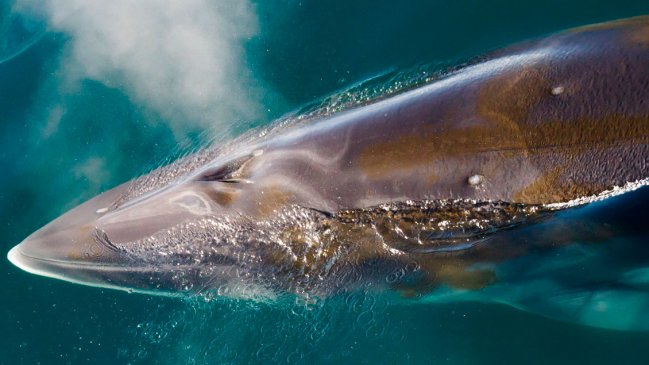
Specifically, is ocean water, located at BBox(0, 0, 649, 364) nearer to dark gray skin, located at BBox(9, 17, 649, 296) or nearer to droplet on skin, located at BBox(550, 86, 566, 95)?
dark gray skin, located at BBox(9, 17, 649, 296)

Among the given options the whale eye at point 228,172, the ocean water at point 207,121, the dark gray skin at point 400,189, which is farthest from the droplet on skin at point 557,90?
the whale eye at point 228,172

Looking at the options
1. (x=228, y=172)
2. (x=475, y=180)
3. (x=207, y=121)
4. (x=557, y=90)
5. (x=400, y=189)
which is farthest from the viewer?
(x=207, y=121)

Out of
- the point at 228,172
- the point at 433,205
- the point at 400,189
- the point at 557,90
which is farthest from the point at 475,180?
the point at 228,172

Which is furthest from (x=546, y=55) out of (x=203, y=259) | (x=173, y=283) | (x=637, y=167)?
(x=173, y=283)

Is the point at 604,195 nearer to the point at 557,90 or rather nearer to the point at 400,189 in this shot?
the point at 557,90

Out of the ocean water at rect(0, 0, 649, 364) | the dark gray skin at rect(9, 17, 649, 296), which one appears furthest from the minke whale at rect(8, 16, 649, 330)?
the ocean water at rect(0, 0, 649, 364)
